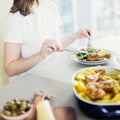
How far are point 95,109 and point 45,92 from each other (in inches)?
8.0

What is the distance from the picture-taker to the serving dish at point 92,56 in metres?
1.07

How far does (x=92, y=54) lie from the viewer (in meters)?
1.10

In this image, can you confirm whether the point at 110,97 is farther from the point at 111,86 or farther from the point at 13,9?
the point at 13,9

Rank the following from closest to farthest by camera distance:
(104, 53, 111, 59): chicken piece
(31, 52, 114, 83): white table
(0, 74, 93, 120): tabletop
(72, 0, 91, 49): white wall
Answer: (0, 74, 93, 120): tabletop
(31, 52, 114, 83): white table
(104, 53, 111, 59): chicken piece
(72, 0, 91, 49): white wall

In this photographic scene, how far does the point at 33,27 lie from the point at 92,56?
0.36 m

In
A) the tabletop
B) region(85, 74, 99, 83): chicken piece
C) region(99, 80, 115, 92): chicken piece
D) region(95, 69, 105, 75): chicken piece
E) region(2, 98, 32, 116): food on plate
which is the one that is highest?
region(99, 80, 115, 92): chicken piece

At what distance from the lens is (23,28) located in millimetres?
1241

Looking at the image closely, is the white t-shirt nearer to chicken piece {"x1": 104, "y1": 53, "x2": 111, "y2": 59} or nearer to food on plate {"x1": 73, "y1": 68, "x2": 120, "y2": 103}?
chicken piece {"x1": 104, "y1": 53, "x2": 111, "y2": 59}

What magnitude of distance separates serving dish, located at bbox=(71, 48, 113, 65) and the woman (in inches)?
3.7

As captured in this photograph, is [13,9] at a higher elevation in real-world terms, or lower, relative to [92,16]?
higher

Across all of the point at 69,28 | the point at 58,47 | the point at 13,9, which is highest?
the point at 13,9

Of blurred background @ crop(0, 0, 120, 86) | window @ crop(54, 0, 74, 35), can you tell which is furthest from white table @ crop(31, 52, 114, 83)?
window @ crop(54, 0, 74, 35)

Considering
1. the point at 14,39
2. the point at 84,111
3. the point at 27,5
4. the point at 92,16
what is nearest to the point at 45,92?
the point at 84,111

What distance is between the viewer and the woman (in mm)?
1176
